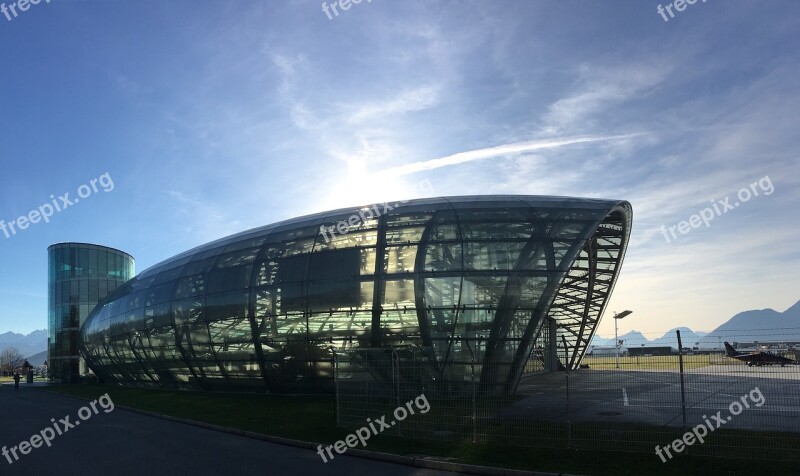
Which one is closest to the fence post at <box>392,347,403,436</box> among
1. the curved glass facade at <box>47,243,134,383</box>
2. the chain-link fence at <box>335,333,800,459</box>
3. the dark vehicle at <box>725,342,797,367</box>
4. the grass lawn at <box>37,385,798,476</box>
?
the chain-link fence at <box>335,333,800,459</box>

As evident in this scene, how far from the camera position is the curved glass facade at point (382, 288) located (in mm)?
23578

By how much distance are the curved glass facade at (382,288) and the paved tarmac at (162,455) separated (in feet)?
17.1

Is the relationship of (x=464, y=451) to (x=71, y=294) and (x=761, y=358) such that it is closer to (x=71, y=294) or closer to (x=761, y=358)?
(x=761, y=358)

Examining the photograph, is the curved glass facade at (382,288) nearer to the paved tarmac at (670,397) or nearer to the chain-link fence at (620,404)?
the chain-link fence at (620,404)

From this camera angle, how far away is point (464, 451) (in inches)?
508

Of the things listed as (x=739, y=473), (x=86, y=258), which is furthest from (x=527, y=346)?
(x=86, y=258)

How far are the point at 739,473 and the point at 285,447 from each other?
989cm

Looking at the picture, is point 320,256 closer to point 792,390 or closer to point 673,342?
point 673,342

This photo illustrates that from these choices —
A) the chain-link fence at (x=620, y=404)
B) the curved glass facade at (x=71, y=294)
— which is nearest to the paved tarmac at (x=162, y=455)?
the chain-link fence at (x=620, y=404)

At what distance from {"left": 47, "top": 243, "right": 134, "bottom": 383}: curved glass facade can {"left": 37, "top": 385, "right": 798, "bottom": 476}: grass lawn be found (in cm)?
5322

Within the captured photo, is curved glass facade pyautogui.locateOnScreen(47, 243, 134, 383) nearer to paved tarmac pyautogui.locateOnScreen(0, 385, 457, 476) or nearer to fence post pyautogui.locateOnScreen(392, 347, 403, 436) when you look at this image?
paved tarmac pyautogui.locateOnScreen(0, 385, 457, 476)

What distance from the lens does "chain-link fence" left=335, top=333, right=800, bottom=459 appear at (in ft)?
38.5

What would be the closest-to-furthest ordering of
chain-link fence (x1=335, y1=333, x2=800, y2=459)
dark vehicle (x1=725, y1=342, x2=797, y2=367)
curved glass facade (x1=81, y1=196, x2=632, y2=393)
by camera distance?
dark vehicle (x1=725, y1=342, x2=797, y2=367) → chain-link fence (x1=335, y1=333, x2=800, y2=459) → curved glass facade (x1=81, y1=196, x2=632, y2=393)

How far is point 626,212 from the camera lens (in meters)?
29.0
